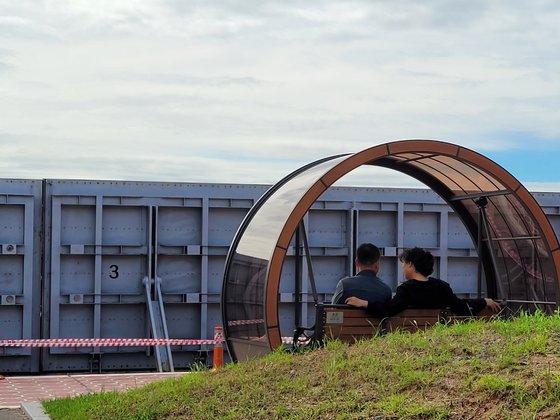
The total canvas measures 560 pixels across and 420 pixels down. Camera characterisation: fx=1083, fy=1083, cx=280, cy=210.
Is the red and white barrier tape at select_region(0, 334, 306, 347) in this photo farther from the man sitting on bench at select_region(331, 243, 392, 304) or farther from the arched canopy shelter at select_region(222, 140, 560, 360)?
the man sitting on bench at select_region(331, 243, 392, 304)

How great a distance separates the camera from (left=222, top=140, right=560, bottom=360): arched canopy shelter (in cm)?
1044

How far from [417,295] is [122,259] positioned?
855cm

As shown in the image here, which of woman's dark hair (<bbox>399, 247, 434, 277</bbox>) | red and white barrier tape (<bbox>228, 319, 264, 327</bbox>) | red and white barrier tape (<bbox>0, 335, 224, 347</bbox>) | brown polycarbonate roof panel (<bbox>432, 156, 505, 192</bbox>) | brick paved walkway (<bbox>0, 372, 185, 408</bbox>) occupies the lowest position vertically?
brick paved walkway (<bbox>0, 372, 185, 408</bbox>)

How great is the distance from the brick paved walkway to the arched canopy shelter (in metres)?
2.75

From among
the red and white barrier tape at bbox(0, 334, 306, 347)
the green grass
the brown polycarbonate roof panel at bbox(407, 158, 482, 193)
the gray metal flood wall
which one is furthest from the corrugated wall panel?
the green grass

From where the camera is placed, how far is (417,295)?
10555mm

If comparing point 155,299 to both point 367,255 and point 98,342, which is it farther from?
point 367,255

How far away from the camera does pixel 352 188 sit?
19.0 m

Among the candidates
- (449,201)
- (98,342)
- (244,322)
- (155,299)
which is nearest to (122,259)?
(155,299)

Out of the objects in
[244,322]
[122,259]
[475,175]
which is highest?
[475,175]

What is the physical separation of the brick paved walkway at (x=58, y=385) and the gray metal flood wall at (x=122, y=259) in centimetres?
202

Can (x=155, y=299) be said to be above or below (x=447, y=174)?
below

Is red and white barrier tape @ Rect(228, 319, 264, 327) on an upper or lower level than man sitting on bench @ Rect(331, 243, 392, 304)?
lower

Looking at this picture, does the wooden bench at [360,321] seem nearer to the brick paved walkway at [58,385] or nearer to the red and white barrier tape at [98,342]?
the brick paved walkway at [58,385]
